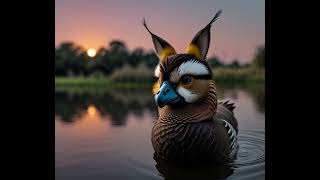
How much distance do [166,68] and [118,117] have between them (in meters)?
3.75

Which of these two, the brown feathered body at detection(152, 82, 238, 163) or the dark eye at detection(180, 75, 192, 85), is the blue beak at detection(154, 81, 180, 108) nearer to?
the dark eye at detection(180, 75, 192, 85)

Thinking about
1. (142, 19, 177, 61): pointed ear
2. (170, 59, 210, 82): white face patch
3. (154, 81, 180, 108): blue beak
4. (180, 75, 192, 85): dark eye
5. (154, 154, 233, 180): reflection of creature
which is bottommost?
(154, 154, 233, 180): reflection of creature

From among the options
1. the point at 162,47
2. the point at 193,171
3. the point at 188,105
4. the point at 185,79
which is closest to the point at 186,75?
the point at 185,79

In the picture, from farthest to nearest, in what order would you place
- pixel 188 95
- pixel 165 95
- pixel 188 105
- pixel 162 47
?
pixel 162 47, pixel 188 105, pixel 188 95, pixel 165 95

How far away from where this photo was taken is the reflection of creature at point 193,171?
12.6 ft

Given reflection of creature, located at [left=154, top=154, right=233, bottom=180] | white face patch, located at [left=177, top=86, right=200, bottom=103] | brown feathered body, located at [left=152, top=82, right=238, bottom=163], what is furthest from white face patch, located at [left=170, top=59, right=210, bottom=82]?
reflection of creature, located at [left=154, top=154, right=233, bottom=180]

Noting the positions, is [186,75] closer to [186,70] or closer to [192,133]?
[186,70]

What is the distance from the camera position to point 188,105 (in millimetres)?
4027

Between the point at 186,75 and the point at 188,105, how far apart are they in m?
0.33

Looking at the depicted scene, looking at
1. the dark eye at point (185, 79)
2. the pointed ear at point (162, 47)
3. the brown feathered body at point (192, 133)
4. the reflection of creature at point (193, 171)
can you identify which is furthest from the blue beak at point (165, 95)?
the reflection of creature at point (193, 171)

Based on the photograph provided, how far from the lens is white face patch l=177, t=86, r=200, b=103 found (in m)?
3.89

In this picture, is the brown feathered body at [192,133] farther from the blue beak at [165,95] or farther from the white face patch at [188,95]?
the blue beak at [165,95]

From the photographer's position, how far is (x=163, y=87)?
3811 mm

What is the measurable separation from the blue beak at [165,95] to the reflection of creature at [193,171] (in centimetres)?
65
